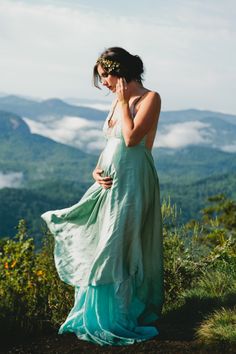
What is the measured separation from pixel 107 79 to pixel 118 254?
128cm

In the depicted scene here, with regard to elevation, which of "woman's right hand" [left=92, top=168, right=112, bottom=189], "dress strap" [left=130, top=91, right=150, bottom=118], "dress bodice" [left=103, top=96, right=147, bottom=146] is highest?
"dress strap" [left=130, top=91, right=150, bottom=118]

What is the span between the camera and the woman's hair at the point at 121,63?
445 cm

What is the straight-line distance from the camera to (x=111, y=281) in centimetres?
443

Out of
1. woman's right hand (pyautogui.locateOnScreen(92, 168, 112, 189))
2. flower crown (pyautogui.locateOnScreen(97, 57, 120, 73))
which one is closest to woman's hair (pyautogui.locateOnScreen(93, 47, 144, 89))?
flower crown (pyautogui.locateOnScreen(97, 57, 120, 73))

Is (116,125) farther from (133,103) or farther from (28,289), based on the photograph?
(28,289)

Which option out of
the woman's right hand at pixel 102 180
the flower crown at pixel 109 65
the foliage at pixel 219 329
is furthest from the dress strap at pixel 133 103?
the foliage at pixel 219 329

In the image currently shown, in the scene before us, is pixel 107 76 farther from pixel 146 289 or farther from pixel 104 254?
pixel 146 289

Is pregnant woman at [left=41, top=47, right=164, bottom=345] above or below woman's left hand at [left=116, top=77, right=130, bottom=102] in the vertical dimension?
below

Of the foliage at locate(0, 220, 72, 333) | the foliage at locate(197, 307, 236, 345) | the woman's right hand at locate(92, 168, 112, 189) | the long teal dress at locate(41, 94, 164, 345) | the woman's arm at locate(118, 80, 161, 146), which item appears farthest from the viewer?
the foliage at locate(0, 220, 72, 333)

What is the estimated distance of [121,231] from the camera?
14.5 feet

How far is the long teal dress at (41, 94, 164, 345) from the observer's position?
442 centimetres

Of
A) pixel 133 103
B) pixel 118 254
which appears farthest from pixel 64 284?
pixel 133 103

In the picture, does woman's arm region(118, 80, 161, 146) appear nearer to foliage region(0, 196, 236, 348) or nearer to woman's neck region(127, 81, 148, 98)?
woman's neck region(127, 81, 148, 98)

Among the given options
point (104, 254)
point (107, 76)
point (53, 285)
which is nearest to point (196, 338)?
point (104, 254)
